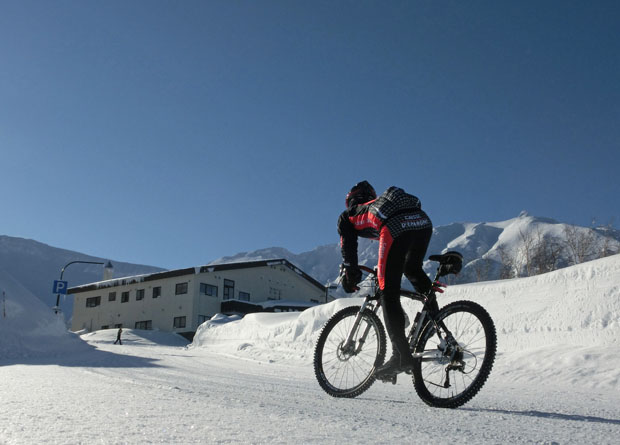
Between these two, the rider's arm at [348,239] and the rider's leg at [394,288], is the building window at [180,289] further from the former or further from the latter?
the rider's leg at [394,288]

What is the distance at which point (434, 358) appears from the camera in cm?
338

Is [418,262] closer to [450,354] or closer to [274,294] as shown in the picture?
[450,354]

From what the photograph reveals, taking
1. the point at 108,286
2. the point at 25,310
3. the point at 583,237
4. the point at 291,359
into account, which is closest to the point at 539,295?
the point at 291,359

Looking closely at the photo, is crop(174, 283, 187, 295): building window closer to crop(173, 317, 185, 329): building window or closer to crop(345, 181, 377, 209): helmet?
crop(173, 317, 185, 329): building window

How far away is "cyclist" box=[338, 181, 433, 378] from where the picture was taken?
3479 millimetres

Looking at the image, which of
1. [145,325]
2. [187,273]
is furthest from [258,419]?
[145,325]

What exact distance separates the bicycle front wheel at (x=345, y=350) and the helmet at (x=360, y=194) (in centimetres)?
93

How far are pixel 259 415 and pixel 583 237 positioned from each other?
44739 millimetres

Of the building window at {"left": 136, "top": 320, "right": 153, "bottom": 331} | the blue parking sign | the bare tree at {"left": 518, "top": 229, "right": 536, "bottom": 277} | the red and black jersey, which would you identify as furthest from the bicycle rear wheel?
the building window at {"left": 136, "top": 320, "right": 153, "bottom": 331}

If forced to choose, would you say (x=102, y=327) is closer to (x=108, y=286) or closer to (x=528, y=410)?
(x=108, y=286)

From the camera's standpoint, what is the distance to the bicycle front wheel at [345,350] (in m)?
4.06

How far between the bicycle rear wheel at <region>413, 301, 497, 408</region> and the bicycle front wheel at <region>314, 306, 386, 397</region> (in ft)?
1.57

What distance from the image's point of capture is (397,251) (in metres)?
3.58

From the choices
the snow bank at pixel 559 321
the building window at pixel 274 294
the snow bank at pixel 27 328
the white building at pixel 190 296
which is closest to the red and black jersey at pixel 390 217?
the snow bank at pixel 559 321
